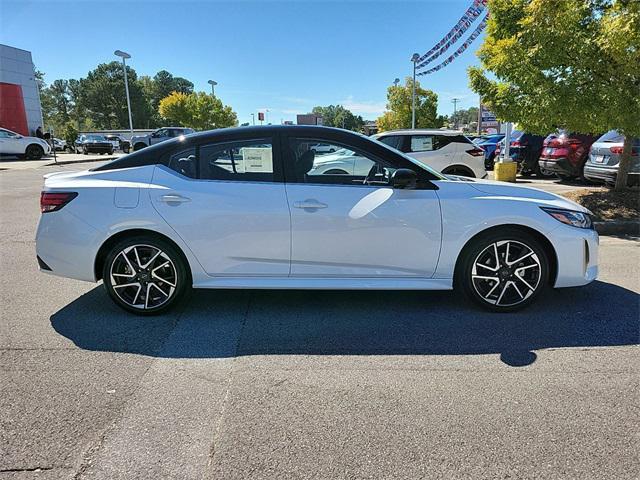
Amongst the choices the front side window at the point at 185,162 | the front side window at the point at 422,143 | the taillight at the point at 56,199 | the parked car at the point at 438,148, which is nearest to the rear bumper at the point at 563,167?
the parked car at the point at 438,148

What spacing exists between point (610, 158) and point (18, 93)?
36551 mm

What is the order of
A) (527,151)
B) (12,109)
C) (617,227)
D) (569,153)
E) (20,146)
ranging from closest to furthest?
(617,227)
(569,153)
(527,151)
(20,146)
(12,109)

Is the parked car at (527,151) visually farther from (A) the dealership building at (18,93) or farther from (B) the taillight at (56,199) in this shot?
(A) the dealership building at (18,93)

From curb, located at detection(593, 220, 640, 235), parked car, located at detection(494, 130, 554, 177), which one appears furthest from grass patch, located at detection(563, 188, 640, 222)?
parked car, located at detection(494, 130, 554, 177)

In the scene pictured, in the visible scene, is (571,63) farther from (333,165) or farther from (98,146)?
(98,146)

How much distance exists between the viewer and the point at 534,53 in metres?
7.28

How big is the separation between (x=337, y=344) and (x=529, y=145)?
45.7 feet

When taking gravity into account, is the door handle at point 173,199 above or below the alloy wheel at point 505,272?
above

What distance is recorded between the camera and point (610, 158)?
383 inches

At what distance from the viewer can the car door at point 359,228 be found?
12.3 ft

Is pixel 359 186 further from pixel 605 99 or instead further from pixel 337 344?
pixel 605 99

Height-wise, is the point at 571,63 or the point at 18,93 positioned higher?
the point at 18,93

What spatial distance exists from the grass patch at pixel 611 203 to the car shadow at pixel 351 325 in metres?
3.76

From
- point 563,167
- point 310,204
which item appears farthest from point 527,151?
point 310,204
